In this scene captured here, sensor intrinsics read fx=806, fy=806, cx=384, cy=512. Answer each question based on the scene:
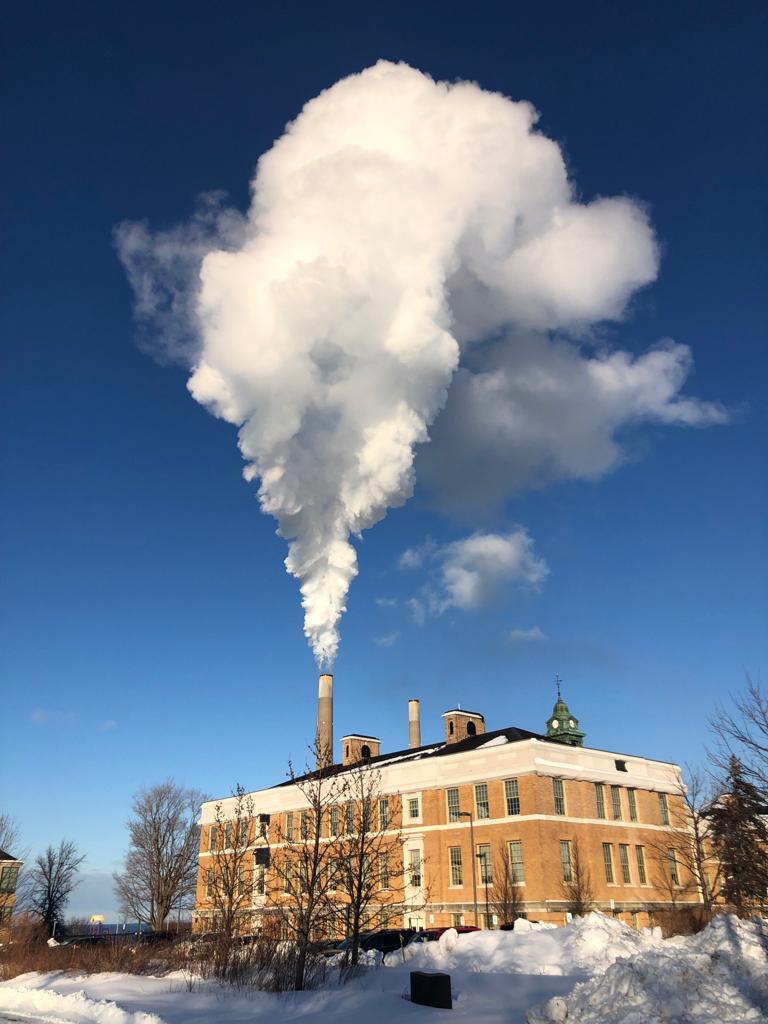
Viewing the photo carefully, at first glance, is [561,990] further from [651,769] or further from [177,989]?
[651,769]

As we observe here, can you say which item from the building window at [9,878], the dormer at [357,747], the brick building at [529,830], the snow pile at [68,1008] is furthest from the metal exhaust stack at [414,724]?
the snow pile at [68,1008]

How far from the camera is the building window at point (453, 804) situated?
5781cm

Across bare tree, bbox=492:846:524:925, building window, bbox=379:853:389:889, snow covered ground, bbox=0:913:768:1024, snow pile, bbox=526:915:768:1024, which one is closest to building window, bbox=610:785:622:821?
bare tree, bbox=492:846:524:925

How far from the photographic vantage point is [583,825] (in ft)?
180

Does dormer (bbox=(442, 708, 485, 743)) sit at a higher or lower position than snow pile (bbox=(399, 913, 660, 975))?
higher

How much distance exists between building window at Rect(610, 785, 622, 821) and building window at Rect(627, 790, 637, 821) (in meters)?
1.14

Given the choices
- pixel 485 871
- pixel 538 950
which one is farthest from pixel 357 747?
pixel 538 950

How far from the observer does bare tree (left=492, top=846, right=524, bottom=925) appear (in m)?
49.9

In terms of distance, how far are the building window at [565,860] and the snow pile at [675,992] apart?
39149mm

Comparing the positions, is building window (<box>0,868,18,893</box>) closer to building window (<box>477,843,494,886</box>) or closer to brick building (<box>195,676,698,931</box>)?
brick building (<box>195,676,698,931</box>)

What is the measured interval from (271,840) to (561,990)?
2279 inches

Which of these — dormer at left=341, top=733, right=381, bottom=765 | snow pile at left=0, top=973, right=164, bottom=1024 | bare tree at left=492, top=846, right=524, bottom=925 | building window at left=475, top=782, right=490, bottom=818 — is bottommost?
snow pile at left=0, top=973, right=164, bottom=1024

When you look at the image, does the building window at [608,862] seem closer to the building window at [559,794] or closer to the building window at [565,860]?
the building window at [565,860]

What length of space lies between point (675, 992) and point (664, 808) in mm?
53728
